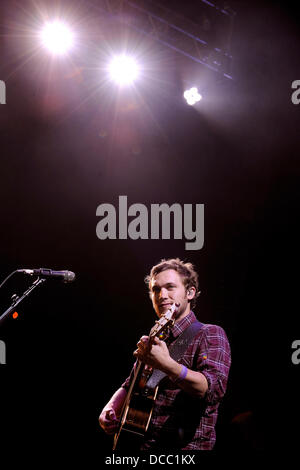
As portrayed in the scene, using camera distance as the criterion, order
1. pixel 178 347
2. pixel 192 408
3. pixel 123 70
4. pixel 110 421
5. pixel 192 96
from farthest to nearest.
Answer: pixel 192 96
pixel 123 70
pixel 110 421
pixel 178 347
pixel 192 408

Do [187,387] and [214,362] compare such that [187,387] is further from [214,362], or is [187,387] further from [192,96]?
[192,96]

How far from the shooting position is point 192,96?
4.50 m

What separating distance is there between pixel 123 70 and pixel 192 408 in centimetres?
338

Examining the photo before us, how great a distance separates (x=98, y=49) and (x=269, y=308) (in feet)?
9.95

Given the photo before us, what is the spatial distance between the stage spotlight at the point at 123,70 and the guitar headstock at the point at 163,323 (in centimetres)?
278

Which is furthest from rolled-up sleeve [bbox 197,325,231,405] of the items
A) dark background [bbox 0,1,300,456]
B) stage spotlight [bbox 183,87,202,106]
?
stage spotlight [bbox 183,87,202,106]

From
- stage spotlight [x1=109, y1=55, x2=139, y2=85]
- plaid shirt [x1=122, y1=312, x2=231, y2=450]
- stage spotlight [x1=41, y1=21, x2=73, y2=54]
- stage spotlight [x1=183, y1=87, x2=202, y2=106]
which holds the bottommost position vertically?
plaid shirt [x1=122, y1=312, x2=231, y2=450]

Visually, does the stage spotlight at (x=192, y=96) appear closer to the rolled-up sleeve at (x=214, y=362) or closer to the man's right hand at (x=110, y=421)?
the rolled-up sleeve at (x=214, y=362)

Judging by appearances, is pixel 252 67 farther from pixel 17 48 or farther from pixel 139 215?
pixel 17 48

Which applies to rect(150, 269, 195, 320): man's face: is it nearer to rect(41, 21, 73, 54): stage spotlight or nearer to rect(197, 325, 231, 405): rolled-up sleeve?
rect(197, 325, 231, 405): rolled-up sleeve

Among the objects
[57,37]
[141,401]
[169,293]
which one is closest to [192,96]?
[57,37]

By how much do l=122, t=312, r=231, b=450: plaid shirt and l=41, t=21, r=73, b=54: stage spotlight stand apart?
313cm

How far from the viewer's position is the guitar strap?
2.24 m

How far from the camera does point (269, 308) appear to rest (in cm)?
373
